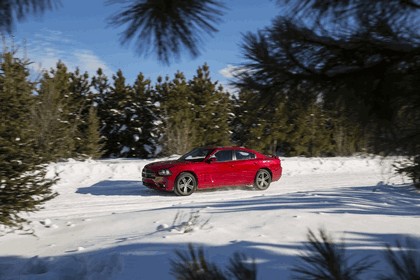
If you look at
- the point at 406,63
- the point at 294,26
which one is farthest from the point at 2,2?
the point at 406,63

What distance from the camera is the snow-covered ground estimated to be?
16.9 feet

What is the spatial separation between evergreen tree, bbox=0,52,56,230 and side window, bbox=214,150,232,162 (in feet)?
21.8

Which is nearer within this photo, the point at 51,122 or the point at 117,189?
the point at 117,189

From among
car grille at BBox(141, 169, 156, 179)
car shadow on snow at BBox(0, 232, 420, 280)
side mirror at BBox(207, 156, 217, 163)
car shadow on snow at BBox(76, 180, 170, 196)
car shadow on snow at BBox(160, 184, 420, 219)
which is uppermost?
side mirror at BBox(207, 156, 217, 163)

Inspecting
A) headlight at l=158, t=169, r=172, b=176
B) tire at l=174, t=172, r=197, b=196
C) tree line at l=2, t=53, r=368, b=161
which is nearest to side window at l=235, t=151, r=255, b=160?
tire at l=174, t=172, r=197, b=196

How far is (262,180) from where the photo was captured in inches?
543

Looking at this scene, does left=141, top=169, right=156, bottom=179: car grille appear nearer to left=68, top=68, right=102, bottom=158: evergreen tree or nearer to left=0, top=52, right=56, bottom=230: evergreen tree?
left=0, top=52, right=56, bottom=230: evergreen tree

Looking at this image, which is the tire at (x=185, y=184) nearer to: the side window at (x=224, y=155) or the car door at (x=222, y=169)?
the car door at (x=222, y=169)

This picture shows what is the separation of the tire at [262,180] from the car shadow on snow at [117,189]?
10.0ft

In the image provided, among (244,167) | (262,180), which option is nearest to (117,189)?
(244,167)

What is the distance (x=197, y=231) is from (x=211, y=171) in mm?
6548

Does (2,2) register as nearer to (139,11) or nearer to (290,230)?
(139,11)

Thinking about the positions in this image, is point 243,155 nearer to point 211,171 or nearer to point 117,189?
point 211,171

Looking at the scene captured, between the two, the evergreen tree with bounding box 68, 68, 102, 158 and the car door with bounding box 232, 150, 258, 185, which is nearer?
the car door with bounding box 232, 150, 258, 185
